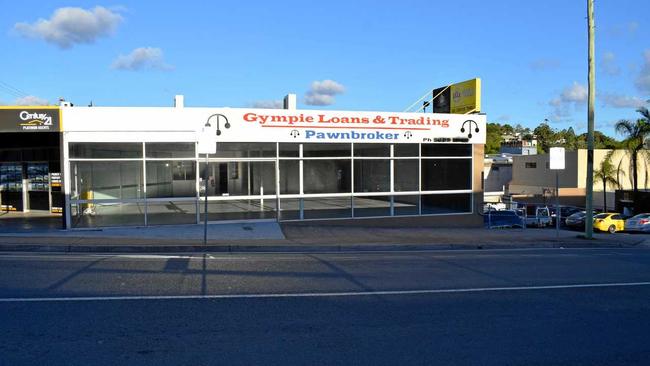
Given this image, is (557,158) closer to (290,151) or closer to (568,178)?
(290,151)

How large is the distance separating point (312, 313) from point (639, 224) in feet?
112

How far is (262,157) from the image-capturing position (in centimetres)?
1814

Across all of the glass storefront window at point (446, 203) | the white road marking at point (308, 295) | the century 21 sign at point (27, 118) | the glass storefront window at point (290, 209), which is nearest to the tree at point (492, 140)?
the glass storefront window at point (446, 203)

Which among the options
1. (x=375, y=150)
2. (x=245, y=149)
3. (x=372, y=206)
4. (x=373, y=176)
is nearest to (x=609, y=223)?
(x=372, y=206)

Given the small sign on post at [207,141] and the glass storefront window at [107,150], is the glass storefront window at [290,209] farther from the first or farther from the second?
the small sign on post at [207,141]

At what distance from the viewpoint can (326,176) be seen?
18750 mm

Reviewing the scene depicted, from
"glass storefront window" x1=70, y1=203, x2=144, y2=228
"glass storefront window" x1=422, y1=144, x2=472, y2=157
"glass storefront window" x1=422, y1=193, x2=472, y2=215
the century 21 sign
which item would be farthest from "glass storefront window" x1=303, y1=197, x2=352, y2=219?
the century 21 sign

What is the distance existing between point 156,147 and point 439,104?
1246 cm

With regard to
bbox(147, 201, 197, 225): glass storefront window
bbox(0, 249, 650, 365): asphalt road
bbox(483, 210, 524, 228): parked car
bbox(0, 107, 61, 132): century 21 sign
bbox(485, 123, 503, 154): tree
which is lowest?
bbox(483, 210, 524, 228): parked car

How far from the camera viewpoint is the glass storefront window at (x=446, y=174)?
20094mm

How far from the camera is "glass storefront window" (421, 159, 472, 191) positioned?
2009 centimetres

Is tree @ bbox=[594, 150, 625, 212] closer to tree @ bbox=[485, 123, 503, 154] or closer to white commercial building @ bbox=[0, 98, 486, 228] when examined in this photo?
white commercial building @ bbox=[0, 98, 486, 228]

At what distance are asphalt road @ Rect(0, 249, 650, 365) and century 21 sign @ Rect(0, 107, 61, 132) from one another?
529cm

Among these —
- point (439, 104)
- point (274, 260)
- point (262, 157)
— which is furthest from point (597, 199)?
point (274, 260)
